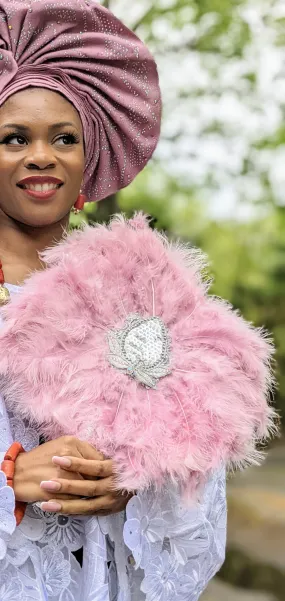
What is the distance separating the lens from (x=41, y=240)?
156 centimetres

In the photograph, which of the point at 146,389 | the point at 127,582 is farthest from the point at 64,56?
the point at 127,582

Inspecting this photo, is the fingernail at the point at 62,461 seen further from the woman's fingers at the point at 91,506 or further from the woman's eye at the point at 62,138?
the woman's eye at the point at 62,138

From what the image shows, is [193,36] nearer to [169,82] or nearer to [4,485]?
[169,82]

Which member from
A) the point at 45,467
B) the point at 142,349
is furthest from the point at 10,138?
the point at 45,467

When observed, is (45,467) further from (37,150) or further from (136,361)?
(37,150)

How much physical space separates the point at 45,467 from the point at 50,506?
2.3 inches

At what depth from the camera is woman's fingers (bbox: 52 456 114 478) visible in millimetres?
1216

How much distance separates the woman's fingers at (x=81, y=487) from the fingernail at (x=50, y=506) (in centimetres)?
2

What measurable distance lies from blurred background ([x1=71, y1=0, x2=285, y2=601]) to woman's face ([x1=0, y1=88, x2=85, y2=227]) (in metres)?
1.64

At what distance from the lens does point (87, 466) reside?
1.24m

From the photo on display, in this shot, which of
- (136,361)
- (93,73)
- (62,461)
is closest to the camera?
(62,461)

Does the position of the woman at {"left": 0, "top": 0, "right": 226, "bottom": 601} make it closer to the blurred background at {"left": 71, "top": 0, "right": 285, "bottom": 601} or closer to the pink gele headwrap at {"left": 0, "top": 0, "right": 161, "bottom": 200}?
the pink gele headwrap at {"left": 0, "top": 0, "right": 161, "bottom": 200}

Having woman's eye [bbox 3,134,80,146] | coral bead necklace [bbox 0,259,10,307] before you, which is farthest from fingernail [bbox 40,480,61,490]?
woman's eye [bbox 3,134,80,146]

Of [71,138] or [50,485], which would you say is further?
[71,138]
